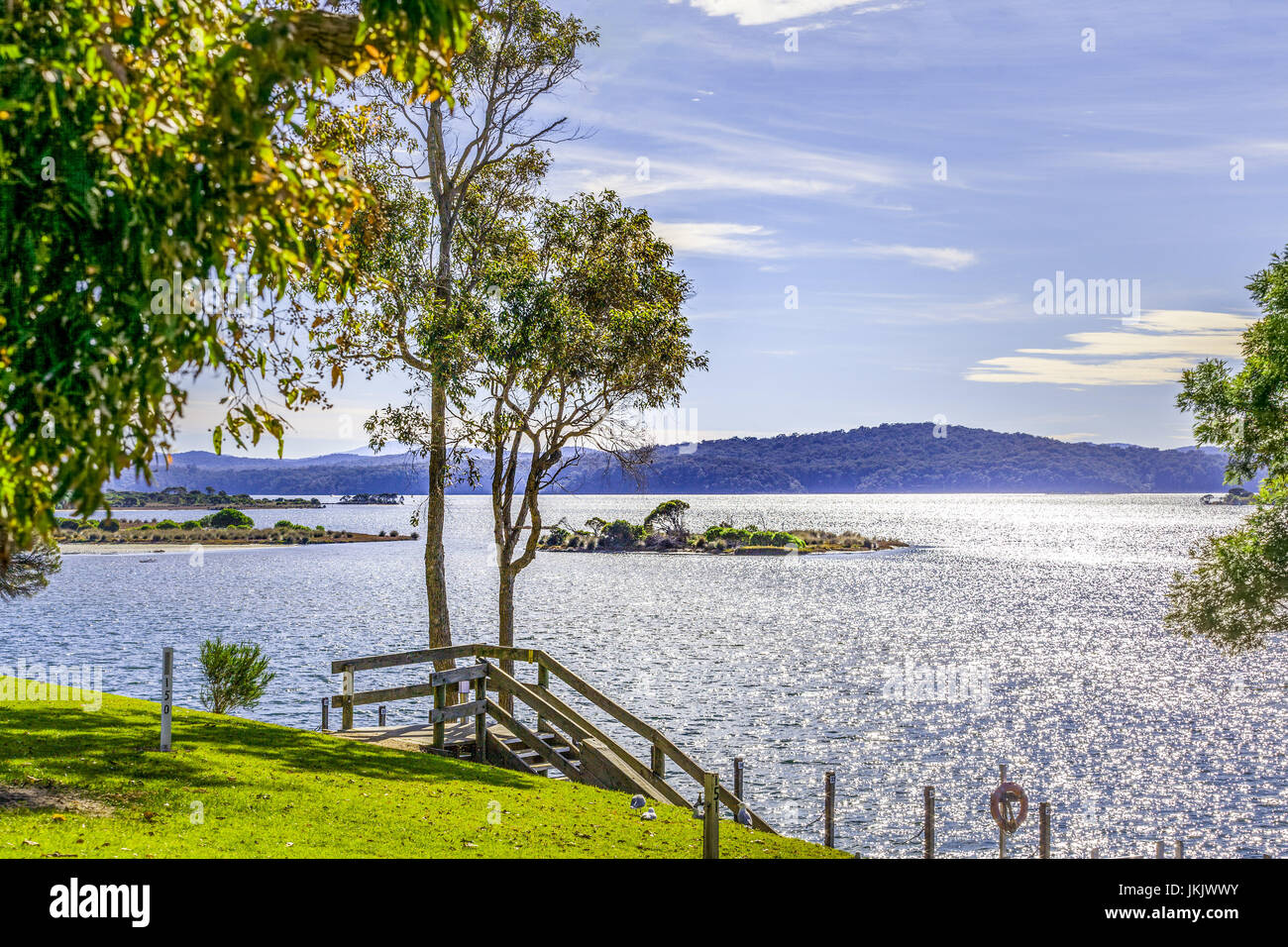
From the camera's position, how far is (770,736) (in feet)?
136

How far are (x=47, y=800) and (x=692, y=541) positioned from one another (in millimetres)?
157856

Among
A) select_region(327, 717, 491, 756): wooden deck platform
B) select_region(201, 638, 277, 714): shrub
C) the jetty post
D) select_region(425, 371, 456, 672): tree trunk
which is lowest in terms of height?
the jetty post

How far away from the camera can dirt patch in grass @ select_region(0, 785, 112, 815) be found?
1177 cm

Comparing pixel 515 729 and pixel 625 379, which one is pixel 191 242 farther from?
pixel 625 379

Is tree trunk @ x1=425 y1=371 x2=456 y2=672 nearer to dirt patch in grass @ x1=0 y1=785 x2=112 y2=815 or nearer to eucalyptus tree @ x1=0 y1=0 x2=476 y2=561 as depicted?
dirt patch in grass @ x1=0 y1=785 x2=112 y2=815

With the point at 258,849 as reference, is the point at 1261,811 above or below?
below

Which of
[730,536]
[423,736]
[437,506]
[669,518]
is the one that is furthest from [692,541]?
[423,736]

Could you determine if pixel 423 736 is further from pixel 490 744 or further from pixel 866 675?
pixel 866 675

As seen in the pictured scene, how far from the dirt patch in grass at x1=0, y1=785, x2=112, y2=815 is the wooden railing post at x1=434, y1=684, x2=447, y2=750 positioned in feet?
22.4

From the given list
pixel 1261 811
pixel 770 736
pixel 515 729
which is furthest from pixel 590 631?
pixel 515 729

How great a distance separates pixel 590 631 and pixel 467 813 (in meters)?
61.5

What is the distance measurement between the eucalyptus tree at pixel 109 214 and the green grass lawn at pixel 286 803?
20.9 feet

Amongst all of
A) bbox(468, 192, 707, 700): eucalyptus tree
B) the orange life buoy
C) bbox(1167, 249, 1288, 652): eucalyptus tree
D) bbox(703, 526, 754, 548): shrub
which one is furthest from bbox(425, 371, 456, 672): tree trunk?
bbox(703, 526, 754, 548): shrub

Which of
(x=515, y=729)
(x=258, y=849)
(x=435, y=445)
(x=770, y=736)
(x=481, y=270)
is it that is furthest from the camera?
(x=770, y=736)
